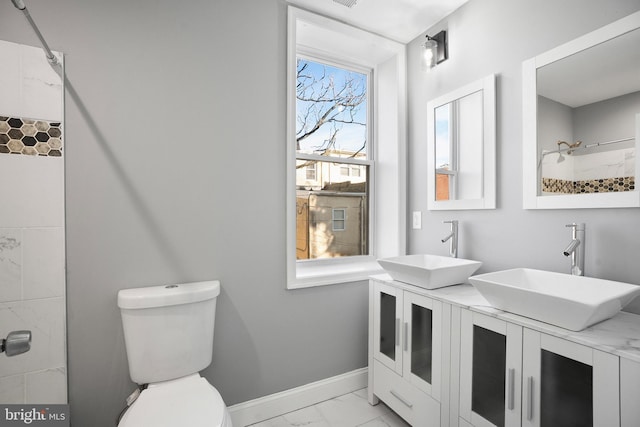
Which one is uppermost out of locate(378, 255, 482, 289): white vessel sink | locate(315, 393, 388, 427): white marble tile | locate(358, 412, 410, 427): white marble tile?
locate(378, 255, 482, 289): white vessel sink

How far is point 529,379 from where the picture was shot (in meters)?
1.08

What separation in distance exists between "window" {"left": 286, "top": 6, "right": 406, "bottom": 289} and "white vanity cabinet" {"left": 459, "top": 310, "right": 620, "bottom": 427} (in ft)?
3.07

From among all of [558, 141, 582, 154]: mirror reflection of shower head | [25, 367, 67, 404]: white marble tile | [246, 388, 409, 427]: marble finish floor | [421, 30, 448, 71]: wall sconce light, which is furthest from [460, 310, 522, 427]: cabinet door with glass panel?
[25, 367, 67, 404]: white marble tile

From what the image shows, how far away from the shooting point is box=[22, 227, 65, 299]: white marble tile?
128cm

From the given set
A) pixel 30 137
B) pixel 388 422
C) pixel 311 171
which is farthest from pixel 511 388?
pixel 30 137

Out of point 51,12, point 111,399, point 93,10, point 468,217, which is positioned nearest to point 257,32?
point 93,10

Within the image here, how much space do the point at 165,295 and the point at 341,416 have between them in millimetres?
1246

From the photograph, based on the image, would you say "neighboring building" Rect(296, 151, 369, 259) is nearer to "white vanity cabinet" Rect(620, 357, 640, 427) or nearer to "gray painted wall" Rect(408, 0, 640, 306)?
"gray painted wall" Rect(408, 0, 640, 306)

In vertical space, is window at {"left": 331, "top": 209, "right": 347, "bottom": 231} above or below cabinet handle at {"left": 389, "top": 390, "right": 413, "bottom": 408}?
above

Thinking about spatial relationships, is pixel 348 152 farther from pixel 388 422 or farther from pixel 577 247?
pixel 388 422

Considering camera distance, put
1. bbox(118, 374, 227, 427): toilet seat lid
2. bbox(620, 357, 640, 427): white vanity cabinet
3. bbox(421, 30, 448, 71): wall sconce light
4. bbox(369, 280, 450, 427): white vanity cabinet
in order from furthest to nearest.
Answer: bbox(421, 30, 448, 71): wall sconce light, bbox(369, 280, 450, 427): white vanity cabinet, bbox(118, 374, 227, 427): toilet seat lid, bbox(620, 357, 640, 427): white vanity cabinet

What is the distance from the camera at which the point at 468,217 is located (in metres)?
1.84

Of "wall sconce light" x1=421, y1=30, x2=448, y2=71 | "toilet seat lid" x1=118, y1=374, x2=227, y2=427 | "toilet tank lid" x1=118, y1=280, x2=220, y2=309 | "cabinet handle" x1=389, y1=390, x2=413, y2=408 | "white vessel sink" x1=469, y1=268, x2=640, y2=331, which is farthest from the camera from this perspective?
"wall sconce light" x1=421, y1=30, x2=448, y2=71

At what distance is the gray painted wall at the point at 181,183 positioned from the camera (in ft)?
4.50
